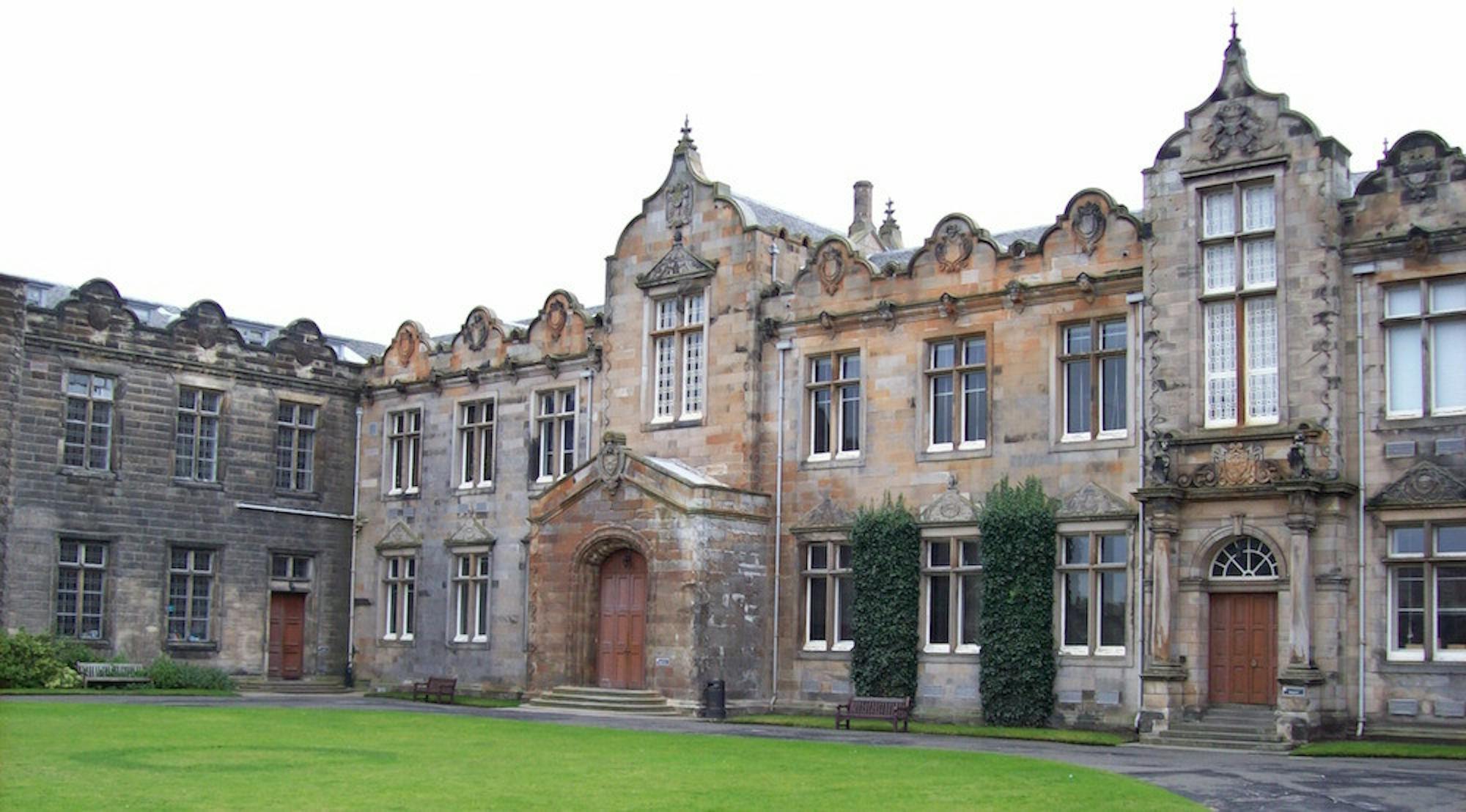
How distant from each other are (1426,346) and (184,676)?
26017mm

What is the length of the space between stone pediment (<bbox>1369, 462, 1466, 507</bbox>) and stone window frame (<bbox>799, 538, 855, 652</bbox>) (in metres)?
9.82

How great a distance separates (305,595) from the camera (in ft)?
132

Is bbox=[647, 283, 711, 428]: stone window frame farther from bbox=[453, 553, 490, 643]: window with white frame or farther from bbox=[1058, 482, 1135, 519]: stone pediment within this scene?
bbox=[1058, 482, 1135, 519]: stone pediment

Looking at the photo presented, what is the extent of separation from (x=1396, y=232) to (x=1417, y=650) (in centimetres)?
624

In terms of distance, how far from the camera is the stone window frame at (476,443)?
38156mm

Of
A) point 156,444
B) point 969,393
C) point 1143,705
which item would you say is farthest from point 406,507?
point 1143,705

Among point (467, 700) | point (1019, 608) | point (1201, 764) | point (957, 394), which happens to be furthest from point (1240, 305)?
point (467, 700)

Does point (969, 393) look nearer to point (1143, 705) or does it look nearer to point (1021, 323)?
point (1021, 323)

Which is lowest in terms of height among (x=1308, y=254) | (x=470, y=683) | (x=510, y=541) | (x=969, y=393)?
(x=470, y=683)

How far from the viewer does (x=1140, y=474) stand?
2722cm

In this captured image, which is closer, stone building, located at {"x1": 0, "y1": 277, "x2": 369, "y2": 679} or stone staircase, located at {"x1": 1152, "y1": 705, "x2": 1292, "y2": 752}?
stone staircase, located at {"x1": 1152, "y1": 705, "x2": 1292, "y2": 752}

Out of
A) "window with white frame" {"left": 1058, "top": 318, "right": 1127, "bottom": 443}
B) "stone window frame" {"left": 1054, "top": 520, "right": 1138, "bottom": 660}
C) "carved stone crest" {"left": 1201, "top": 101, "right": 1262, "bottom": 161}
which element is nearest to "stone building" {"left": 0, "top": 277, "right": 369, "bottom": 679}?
"stone window frame" {"left": 1054, "top": 520, "right": 1138, "bottom": 660}

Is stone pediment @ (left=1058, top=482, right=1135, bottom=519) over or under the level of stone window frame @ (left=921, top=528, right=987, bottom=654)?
over

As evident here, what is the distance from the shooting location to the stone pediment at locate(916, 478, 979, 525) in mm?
29281
